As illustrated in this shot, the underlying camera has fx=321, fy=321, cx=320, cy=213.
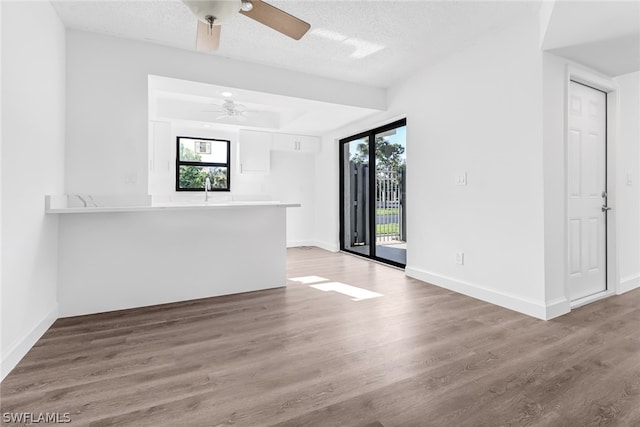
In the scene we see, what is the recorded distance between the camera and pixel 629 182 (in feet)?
11.4

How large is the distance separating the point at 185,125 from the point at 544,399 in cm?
574

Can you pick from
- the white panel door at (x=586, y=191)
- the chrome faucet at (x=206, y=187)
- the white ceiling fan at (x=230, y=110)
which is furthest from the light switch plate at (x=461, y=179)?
the chrome faucet at (x=206, y=187)

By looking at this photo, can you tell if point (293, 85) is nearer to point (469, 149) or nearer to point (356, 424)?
point (469, 149)

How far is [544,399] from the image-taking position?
159 cm

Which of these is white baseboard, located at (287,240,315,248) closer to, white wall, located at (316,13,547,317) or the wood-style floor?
white wall, located at (316,13,547,317)

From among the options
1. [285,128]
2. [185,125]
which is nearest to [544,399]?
[285,128]

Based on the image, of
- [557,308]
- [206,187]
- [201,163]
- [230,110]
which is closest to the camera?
[557,308]

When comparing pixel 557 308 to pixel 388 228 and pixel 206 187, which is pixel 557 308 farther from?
pixel 206 187

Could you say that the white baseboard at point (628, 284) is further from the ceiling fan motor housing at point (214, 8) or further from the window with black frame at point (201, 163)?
the window with black frame at point (201, 163)

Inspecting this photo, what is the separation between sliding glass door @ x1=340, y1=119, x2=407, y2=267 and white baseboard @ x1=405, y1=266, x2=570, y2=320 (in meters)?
1.03

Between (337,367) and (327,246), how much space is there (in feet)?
14.6

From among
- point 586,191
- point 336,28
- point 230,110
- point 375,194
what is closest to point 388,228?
point 375,194

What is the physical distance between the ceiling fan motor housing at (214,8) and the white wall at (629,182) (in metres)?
3.83

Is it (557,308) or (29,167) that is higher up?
(29,167)
